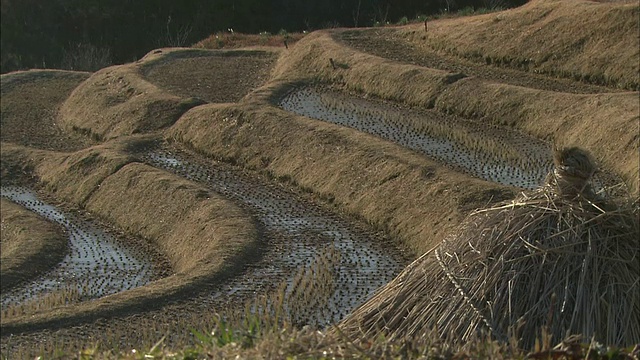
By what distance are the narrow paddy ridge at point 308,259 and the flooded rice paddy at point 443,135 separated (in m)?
2.95

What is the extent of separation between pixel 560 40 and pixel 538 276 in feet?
64.4

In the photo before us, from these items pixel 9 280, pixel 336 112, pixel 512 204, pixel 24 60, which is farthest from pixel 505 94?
pixel 24 60

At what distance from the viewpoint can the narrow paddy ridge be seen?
53.1 feet

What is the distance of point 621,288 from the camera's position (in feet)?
28.0

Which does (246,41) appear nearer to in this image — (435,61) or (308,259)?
(435,61)

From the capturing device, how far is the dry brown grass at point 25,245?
20.6m

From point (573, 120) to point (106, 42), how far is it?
37185 mm


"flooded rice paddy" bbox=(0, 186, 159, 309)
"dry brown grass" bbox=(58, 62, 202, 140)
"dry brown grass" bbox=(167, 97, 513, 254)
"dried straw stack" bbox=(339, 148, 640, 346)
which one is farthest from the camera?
"dry brown grass" bbox=(58, 62, 202, 140)

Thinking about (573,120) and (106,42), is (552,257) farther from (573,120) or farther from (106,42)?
(106,42)

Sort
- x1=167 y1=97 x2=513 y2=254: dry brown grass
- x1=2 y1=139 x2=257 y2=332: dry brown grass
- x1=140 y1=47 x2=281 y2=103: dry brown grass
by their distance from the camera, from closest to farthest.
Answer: x1=2 y1=139 x2=257 y2=332: dry brown grass, x1=167 y1=97 x2=513 y2=254: dry brown grass, x1=140 y1=47 x2=281 y2=103: dry brown grass

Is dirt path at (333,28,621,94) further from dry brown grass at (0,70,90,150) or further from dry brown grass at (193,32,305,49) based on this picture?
dry brown grass at (0,70,90,150)

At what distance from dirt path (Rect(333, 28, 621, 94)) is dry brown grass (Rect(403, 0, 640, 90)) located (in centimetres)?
26

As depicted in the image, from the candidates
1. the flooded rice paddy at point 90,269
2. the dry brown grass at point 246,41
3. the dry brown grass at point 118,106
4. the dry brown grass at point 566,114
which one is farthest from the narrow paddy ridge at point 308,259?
the dry brown grass at point 246,41

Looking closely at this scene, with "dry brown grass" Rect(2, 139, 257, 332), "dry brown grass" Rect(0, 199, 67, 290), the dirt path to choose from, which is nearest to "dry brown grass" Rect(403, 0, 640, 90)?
the dirt path
